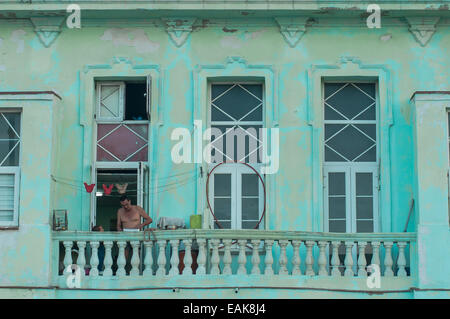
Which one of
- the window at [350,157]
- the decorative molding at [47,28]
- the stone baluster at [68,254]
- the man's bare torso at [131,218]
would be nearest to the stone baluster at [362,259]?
the window at [350,157]

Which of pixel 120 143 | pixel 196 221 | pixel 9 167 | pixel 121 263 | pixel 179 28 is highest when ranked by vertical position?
pixel 179 28

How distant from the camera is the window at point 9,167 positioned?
1792cm

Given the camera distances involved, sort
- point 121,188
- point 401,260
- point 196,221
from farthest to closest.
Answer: point 121,188 → point 196,221 → point 401,260

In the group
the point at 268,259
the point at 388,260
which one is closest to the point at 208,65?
the point at 268,259

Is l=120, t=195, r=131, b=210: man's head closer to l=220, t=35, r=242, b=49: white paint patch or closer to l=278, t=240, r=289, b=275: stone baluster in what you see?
l=278, t=240, r=289, b=275: stone baluster

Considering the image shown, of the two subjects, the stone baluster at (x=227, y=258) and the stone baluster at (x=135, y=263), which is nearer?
the stone baluster at (x=227, y=258)

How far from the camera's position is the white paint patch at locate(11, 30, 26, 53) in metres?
19.2

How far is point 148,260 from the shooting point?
17.7 m

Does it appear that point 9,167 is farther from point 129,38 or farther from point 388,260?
point 388,260

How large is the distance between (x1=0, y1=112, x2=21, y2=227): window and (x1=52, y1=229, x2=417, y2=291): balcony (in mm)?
737

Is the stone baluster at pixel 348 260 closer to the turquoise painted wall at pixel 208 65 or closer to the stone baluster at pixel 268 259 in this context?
the turquoise painted wall at pixel 208 65

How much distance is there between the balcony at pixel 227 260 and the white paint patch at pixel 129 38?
10.4 ft

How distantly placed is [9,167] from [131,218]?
1936mm

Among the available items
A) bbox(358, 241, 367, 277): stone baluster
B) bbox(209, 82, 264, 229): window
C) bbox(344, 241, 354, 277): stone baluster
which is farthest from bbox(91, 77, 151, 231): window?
bbox(358, 241, 367, 277): stone baluster
